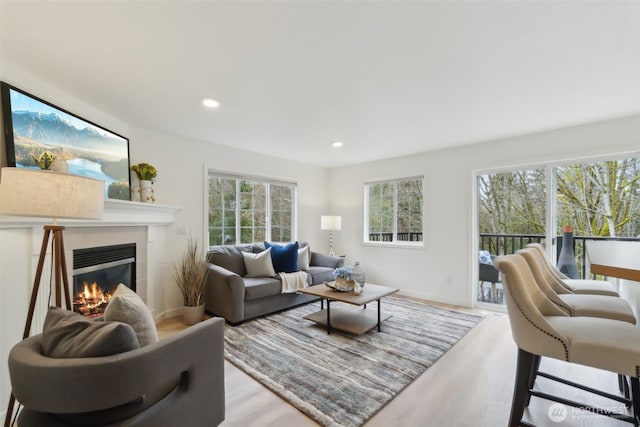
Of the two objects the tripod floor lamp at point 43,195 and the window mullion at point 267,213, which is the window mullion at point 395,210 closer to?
the window mullion at point 267,213

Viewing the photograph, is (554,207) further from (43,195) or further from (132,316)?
(43,195)

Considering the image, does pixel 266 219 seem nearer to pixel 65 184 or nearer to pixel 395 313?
pixel 395 313

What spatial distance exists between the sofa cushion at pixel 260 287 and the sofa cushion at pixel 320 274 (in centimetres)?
60

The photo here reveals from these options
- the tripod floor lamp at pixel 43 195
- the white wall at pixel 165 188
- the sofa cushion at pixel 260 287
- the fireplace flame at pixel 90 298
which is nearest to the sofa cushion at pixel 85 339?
the tripod floor lamp at pixel 43 195

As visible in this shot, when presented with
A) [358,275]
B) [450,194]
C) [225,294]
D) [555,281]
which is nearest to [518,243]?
[450,194]

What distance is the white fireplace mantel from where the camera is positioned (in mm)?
2135

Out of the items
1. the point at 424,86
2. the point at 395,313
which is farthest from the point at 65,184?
the point at 395,313

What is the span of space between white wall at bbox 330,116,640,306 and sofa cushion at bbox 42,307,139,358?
401 cm

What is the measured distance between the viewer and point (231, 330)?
3.09 m

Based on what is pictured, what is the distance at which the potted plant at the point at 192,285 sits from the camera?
330 centimetres

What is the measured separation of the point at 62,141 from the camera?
2.31m

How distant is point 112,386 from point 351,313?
9.11ft

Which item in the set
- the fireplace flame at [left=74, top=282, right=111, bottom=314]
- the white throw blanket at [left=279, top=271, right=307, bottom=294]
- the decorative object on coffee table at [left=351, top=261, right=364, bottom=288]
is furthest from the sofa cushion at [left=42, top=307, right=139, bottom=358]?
the white throw blanket at [left=279, top=271, right=307, bottom=294]

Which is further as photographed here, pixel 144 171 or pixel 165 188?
pixel 165 188
